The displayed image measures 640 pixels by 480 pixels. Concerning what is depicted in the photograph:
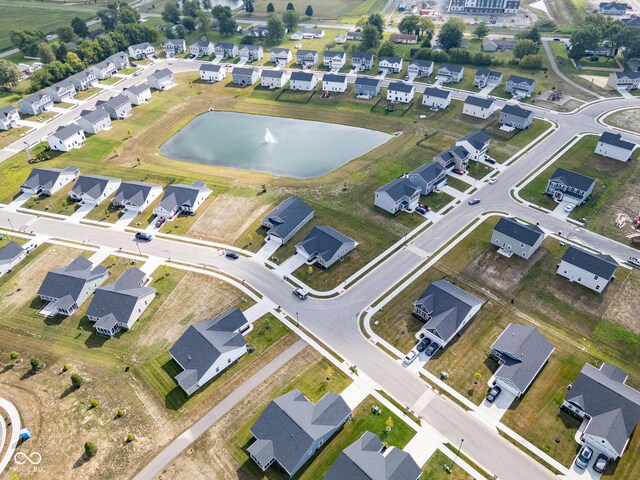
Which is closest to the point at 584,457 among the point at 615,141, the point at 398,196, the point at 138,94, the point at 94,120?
the point at 398,196

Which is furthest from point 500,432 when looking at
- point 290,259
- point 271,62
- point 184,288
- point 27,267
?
point 271,62

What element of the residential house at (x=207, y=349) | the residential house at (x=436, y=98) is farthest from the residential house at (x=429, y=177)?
the residential house at (x=207, y=349)

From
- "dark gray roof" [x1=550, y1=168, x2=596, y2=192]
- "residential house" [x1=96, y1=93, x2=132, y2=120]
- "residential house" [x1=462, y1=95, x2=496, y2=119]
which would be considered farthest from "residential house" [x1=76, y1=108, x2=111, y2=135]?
"dark gray roof" [x1=550, y1=168, x2=596, y2=192]

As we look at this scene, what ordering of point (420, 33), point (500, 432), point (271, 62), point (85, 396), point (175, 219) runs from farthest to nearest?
point (420, 33) < point (271, 62) < point (175, 219) < point (85, 396) < point (500, 432)

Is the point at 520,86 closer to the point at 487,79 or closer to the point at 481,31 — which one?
the point at 487,79

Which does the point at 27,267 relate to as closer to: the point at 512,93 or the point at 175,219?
the point at 175,219
